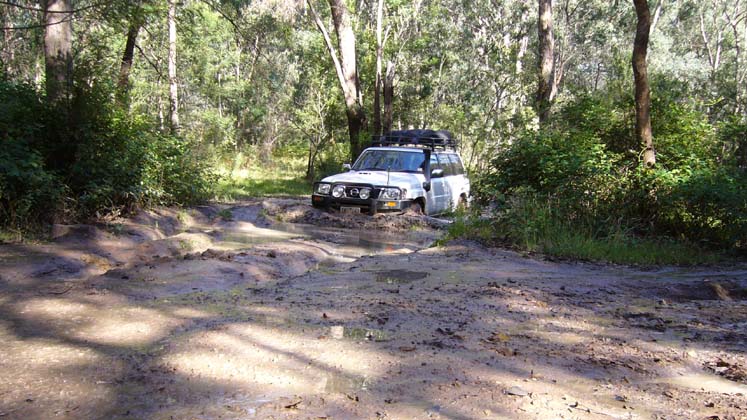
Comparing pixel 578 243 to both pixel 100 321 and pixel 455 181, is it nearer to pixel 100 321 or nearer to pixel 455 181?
pixel 455 181

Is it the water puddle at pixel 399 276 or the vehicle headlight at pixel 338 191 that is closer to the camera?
the water puddle at pixel 399 276

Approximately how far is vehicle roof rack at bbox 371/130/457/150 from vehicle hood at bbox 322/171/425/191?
56.6 inches

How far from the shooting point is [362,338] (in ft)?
14.8

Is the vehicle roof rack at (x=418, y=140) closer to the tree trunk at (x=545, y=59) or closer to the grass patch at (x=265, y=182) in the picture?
the tree trunk at (x=545, y=59)

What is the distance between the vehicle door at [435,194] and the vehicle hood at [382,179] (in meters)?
0.35

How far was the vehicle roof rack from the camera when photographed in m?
14.1

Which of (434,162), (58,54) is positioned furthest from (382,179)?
(58,54)

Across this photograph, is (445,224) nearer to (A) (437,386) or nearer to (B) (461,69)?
(A) (437,386)

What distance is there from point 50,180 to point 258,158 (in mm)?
24708

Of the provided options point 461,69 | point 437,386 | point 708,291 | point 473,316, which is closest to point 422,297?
point 473,316

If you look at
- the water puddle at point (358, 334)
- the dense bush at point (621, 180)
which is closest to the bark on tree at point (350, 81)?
the dense bush at point (621, 180)

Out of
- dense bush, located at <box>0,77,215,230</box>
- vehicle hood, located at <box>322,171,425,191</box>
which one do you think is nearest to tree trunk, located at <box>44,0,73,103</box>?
dense bush, located at <box>0,77,215,230</box>

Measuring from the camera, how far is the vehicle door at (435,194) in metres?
12.8

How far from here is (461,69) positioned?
122 feet
